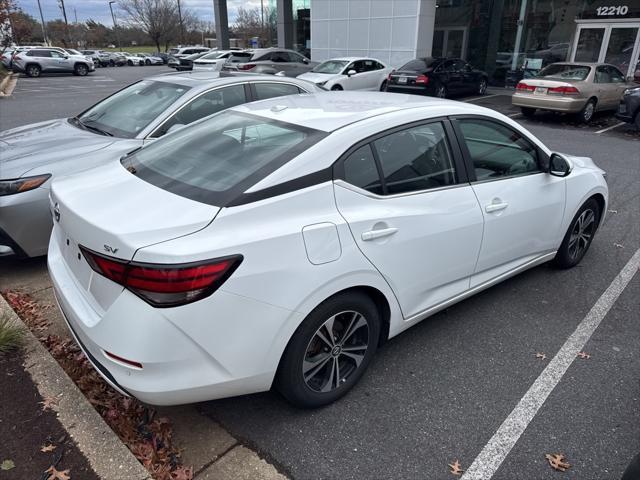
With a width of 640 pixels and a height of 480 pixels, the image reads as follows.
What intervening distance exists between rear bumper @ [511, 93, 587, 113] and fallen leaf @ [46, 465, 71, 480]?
42.8 feet

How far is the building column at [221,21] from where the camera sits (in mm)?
32750

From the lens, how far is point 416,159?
294 centimetres

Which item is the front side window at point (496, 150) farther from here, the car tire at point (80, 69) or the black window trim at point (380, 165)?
the car tire at point (80, 69)

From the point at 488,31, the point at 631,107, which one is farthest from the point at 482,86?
the point at 631,107

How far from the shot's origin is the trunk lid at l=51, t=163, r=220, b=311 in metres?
2.09

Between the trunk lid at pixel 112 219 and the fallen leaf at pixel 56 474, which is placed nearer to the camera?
the trunk lid at pixel 112 219

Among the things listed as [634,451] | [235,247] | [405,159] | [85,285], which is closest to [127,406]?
[85,285]

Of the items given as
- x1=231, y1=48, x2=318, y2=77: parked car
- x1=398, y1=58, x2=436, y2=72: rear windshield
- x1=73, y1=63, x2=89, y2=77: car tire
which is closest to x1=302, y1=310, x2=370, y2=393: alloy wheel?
x1=398, y1=58, x2=436, y2=72: rear windshield

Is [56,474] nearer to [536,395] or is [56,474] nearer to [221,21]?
[536,395]

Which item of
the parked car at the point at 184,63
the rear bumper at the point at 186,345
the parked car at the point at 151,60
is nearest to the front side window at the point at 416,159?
the rear bumper at the point at 186,345

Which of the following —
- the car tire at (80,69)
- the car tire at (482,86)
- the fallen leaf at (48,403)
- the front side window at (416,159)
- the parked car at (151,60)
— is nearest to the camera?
the fallen leaf at (48,403)

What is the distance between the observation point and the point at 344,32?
73.7 feet

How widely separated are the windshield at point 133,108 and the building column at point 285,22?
25282 millimetres

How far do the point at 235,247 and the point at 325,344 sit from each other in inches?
33.1
